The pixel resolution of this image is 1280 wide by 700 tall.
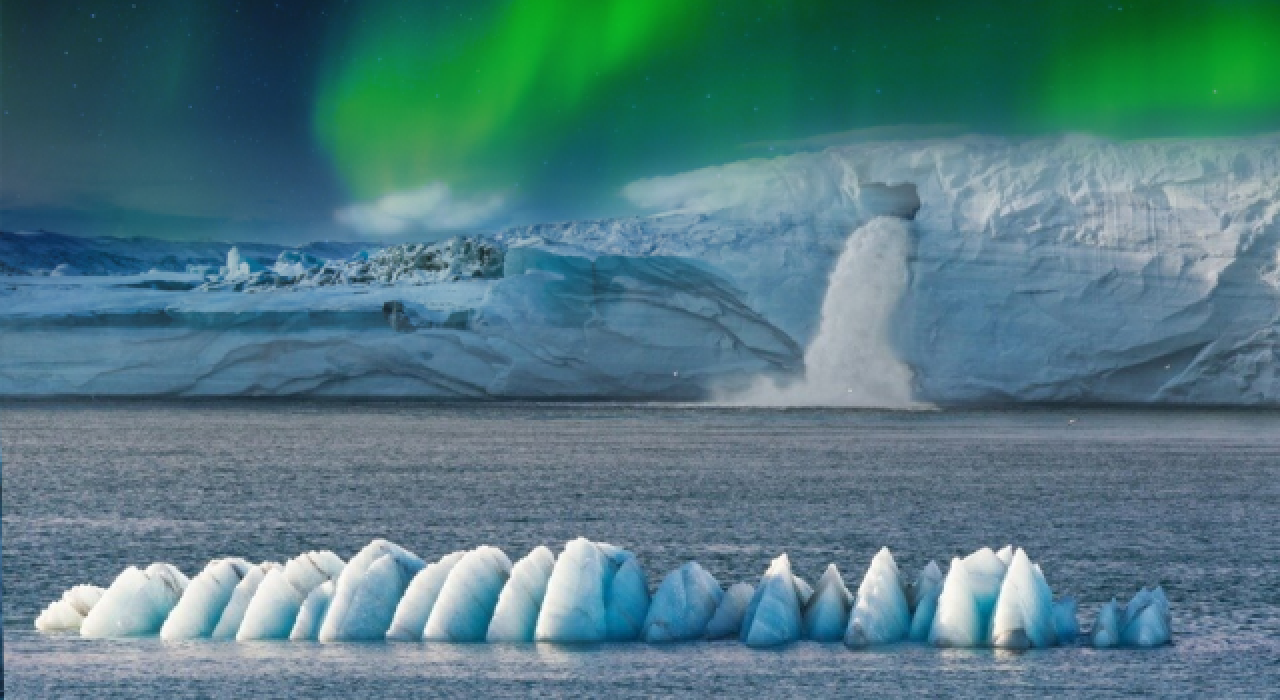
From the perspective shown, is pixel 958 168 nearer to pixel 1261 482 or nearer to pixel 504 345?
pixel 504 345

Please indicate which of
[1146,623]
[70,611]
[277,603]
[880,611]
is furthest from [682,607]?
[70,611]

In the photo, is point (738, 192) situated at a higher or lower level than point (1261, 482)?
higher

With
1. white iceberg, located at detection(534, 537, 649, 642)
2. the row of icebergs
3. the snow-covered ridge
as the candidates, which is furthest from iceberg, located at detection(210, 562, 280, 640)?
the snow-covered ridge

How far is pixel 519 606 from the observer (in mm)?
9023

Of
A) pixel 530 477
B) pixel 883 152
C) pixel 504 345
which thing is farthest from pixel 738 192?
pixel 530 477

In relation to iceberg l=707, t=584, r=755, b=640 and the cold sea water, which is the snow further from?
iceberg l=707, t=584, r=755, b=640

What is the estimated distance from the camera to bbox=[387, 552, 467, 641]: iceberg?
29.6 ft

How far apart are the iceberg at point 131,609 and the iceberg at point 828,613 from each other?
12.0 ft

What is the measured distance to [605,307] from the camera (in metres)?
41.8

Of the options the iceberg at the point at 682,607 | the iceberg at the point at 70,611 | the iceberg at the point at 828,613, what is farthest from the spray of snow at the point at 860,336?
the iceberg at the point at 70,611

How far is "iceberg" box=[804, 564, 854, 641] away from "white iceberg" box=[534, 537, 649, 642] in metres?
0.92

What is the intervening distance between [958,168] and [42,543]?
92.6 feet

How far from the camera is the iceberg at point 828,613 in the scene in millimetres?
9133

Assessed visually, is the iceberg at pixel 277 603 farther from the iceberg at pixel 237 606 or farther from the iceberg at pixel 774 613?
the iceberg at pixel 774 613
